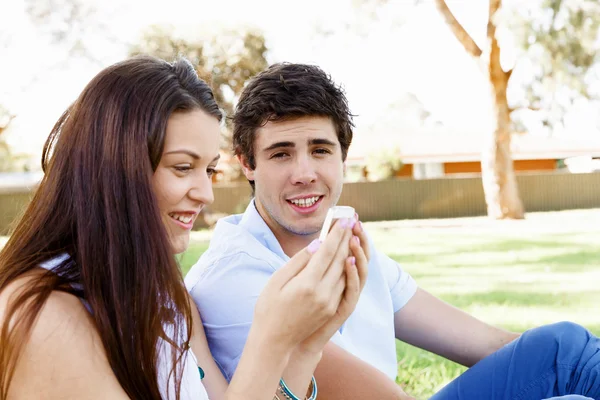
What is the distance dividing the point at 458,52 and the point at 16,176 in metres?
18.4

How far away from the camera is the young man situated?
2.41 metres

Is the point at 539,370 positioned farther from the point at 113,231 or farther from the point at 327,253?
the point at 113,231

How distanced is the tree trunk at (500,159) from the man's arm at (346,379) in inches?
809

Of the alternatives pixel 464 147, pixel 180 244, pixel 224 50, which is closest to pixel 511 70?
pixel 224 50

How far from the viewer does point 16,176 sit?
30.0 m

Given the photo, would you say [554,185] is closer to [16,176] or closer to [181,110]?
[16,176]

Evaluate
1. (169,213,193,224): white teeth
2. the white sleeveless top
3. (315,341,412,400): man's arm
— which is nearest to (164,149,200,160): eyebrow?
(169,213,193,224): white teeth

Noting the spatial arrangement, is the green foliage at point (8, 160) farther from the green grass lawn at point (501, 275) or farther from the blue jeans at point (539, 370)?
the blue jeans at point (539, 370)

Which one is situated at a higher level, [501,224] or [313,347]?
[313,347]

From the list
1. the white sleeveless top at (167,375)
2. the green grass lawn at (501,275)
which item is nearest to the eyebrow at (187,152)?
the white sleeveless top at (167,375)

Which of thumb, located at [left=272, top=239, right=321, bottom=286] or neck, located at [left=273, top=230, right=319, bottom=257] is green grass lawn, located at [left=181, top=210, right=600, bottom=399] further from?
thumb, located at [left=272, top=239, right=321, bottom=286]

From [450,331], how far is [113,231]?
180cm

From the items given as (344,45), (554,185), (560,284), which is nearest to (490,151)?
(344,45)

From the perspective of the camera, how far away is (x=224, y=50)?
2458cm
